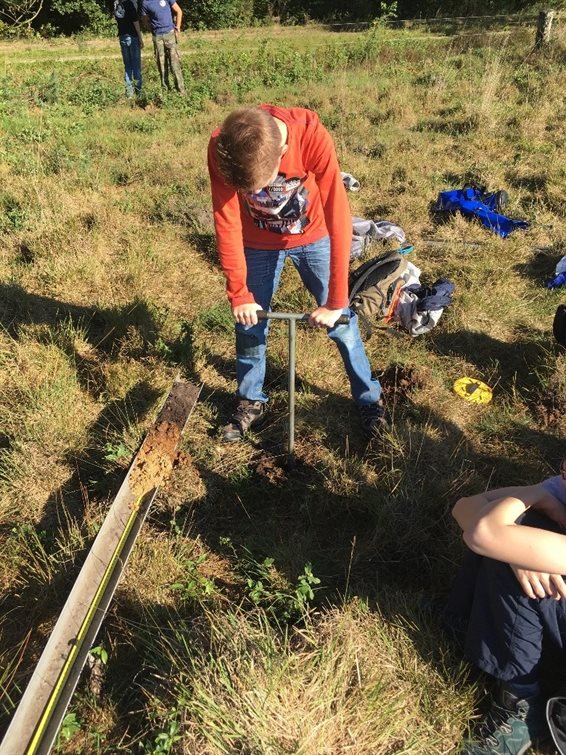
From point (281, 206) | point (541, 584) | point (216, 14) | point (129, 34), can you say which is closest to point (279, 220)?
point (281, 206)

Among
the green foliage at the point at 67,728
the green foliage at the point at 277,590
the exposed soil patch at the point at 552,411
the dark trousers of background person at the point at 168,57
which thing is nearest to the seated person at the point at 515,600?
the green foliage at the point at 277,590

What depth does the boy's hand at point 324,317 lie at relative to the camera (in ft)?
8.48

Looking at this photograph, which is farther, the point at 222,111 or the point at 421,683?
the point at 222,111

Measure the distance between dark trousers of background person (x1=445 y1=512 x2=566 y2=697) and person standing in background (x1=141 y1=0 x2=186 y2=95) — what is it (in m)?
10.5

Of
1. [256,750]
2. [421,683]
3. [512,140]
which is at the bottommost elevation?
[421,683]

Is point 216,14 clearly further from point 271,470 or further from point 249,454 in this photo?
point 271,470

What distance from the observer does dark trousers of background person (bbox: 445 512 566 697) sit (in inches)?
70.6

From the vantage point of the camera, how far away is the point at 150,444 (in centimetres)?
309

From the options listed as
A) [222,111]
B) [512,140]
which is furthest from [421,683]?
[222,111]

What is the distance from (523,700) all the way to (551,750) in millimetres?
249

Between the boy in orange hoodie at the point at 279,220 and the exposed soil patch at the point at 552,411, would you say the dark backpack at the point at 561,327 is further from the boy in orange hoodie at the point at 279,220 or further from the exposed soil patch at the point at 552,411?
the boy in orange hoodie at the point at 279,220

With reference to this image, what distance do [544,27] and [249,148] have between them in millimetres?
11402

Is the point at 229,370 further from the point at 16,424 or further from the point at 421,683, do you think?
the point at 421,683

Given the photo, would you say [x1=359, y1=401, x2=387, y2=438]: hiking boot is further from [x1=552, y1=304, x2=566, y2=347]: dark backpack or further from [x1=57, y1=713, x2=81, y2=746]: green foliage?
[x1=57, y1=713, x2=81, y2=746]: green foliage
